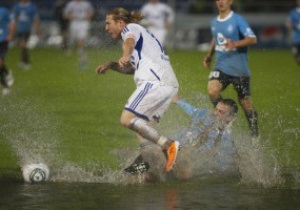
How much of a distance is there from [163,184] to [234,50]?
4047mm

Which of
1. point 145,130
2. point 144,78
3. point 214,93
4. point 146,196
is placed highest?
point 144,78

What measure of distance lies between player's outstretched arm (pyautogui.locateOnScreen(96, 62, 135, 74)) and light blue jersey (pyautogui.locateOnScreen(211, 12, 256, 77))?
2.89 metres

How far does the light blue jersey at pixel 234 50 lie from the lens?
1289cm

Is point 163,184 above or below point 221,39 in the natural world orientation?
below

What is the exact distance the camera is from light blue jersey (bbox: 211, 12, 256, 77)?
508 inches

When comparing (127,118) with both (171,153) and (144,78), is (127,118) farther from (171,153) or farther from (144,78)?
(171,153)

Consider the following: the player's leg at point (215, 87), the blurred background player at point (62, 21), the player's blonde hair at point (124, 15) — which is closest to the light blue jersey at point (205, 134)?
the player's blonde hair at point (124, 15)

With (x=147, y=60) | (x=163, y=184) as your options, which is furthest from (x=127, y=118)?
(x=163, y=184)

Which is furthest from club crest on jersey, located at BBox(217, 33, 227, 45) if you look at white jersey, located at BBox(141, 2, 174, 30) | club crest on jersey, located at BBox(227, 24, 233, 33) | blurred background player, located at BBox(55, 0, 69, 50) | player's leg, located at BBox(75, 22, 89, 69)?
blurred background player, located at BBox(55, 0, 69, 50)

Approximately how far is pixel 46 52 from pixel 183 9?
7394mm

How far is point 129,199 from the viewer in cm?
862

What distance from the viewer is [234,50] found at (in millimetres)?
12992

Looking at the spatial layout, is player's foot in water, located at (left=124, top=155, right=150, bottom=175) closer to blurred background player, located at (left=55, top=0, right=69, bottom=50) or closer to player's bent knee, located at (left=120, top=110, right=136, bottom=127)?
player's bent knee, located at (left=120, top=110, right=136, bottom=127)

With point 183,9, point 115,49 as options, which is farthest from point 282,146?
point 183,9
